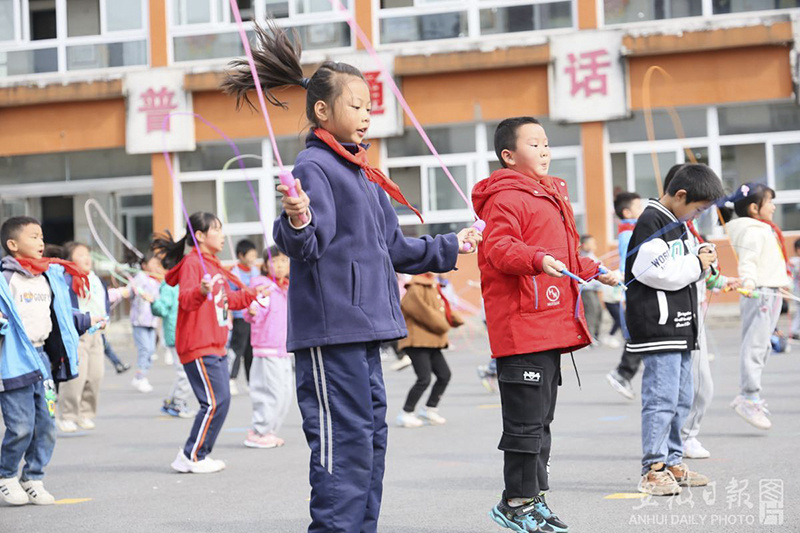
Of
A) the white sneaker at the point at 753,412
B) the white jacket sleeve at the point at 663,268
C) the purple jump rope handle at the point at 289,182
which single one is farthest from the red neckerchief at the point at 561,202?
the white sneaker at the point at 753,412

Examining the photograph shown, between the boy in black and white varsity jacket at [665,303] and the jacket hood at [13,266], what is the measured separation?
3.80 m

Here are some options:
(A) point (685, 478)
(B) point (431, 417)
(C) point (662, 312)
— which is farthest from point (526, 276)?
(B) point (431, 417)

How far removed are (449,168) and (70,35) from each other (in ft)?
28.6

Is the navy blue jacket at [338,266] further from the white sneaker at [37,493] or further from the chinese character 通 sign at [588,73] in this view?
the chinese character 通 sign at [588,73]

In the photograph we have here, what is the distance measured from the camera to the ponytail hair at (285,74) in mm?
4520

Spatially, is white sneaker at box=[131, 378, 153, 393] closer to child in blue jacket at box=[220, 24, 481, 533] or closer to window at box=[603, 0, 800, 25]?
child in blue jacket at box=[220, 24, 481, 533]

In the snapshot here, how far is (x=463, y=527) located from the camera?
18.2ft

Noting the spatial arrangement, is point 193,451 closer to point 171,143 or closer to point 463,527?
point 463,527

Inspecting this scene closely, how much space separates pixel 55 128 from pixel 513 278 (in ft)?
66.3

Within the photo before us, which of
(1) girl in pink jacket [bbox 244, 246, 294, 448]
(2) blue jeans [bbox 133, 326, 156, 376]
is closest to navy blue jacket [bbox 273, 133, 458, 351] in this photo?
(1) girl in pink jacket [bbox 244, 246, 294, 448]

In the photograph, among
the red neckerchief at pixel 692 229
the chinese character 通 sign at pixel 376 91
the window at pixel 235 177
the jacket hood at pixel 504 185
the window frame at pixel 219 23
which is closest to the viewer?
the jacket hood at pixel 504 185

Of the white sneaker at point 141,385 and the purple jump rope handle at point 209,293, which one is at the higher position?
the purple jump rope handle at point 209,293

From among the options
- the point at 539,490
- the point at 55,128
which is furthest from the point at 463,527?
the point at 55,128

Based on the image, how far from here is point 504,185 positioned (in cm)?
534
